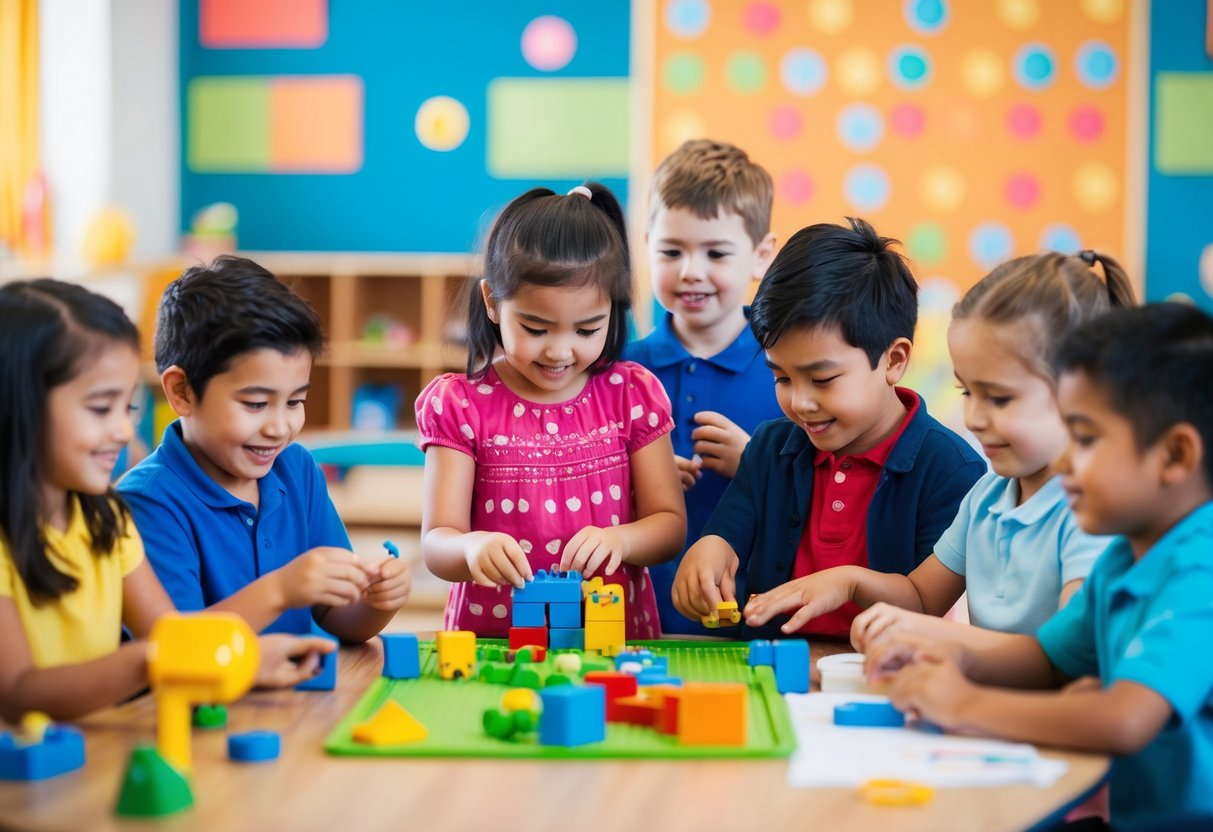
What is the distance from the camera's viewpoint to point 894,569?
1.87 metres

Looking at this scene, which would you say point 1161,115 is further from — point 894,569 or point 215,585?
point 215,585

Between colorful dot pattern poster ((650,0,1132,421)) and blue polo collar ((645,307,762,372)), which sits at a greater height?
colorful dot pattern poster ((650,0,1132,421))

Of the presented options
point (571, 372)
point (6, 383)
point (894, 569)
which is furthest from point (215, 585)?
point (894, 569)

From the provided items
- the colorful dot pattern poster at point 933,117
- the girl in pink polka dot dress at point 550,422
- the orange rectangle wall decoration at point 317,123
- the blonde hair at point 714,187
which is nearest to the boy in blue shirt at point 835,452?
the girl in pink polka dot dress at point 550,422

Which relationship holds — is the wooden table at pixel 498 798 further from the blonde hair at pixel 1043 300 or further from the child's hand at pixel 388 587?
the blonde hair at pixel 1043 300

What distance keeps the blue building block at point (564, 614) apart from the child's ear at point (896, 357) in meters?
0.58

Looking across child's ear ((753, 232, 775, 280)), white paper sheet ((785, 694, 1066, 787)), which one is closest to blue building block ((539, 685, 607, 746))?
white paper sheet ((785, 694, 1066, 787))

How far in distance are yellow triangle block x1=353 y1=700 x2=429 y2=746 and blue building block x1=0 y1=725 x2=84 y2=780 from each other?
24 cm

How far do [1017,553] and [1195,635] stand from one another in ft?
1.25

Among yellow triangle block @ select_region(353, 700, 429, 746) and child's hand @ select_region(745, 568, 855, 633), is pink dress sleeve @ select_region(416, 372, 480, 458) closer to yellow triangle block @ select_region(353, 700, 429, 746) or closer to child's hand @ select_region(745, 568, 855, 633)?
child's hand @ select_region(745, 568, 855, 633)

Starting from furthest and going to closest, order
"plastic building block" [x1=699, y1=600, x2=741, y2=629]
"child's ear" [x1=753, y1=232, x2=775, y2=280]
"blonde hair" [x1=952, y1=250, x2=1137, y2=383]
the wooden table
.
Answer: "child's ear" [x1=753, y1=232, x2=775, y2=280], "plastic building block" [x1=699, y1=600, x2=741, y2=629], "blonde hair" [x1=952, y1=250, x2=1137, y2=383], the wooden table

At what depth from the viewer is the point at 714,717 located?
4.10ft

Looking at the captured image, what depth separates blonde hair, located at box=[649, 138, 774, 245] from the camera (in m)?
2.41

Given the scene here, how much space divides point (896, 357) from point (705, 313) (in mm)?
530
